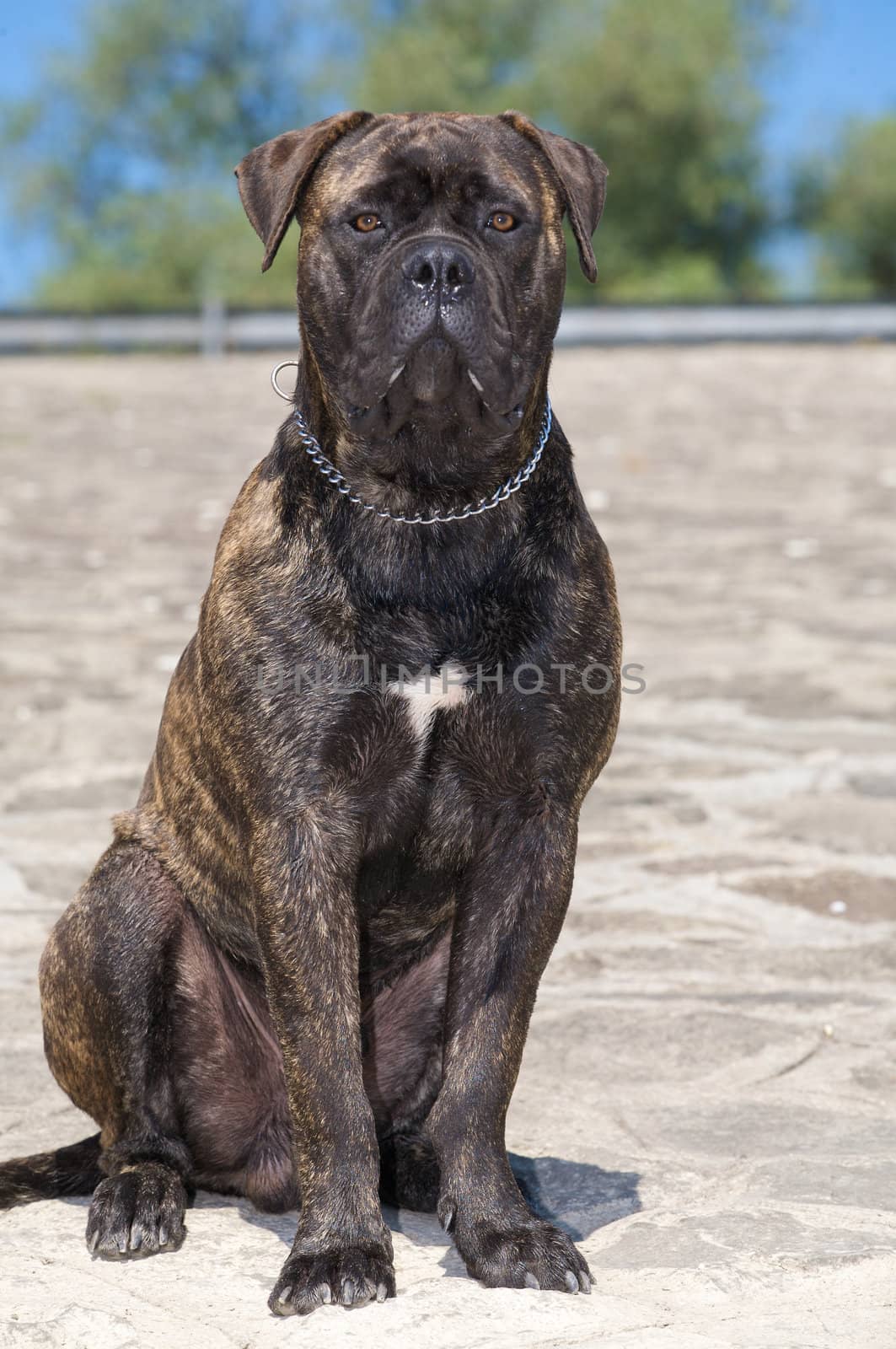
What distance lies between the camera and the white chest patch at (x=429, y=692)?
2842 millimetres

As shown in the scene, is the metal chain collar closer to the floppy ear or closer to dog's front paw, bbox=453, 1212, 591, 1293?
the floppy ear

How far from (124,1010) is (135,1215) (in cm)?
39

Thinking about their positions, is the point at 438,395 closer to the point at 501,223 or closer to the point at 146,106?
the point at 501,223

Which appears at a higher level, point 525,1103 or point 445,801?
point 445,801

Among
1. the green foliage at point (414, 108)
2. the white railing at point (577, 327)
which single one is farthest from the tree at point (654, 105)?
the white railing at point (577, 327)

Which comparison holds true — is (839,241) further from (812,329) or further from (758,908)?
(758,908)

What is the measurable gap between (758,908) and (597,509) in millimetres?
6458

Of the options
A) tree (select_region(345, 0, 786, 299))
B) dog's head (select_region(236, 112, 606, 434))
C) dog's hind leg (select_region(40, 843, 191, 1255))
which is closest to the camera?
dog's head (select_region(236, 112, 606, 434))

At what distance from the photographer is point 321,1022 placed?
2.80 metres

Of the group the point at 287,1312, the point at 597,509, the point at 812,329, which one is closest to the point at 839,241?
the point at 812,329

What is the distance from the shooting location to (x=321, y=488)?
3.02m

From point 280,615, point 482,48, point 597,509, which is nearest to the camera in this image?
point 280,615

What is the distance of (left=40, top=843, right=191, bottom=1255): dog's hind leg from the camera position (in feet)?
10.2

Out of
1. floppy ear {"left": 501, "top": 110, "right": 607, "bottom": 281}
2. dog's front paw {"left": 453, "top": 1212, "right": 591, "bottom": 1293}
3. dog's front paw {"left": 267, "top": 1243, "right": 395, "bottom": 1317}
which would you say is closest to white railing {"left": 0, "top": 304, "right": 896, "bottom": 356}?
floppy ear {"left": 501, "top": 110, "right": 607, "bottom": 281}
